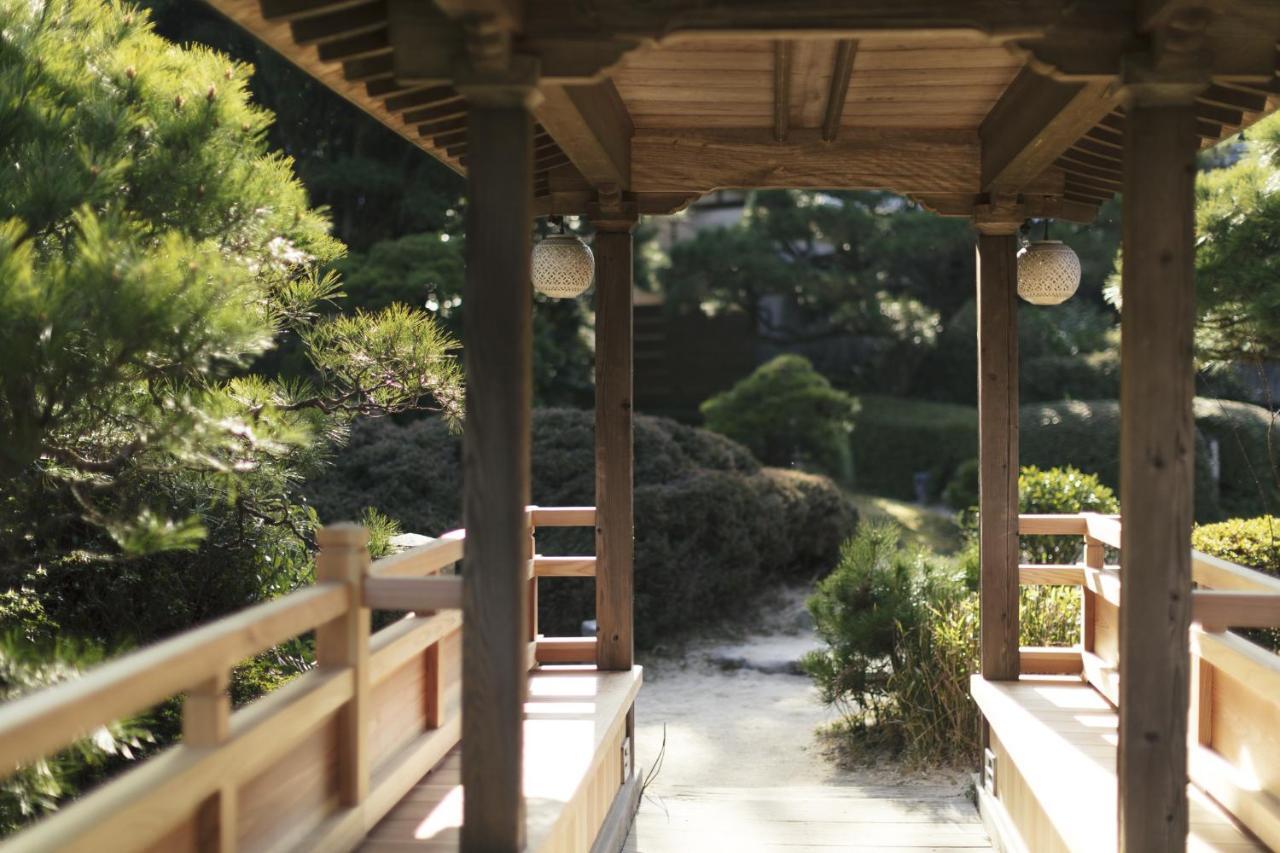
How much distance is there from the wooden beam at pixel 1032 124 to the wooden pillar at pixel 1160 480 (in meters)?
0.24

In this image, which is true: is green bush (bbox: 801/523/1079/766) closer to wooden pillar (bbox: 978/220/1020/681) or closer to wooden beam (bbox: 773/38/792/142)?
wooden pillar (bbox: 978/220/1020/681)

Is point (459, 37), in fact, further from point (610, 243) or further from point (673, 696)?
point (673, 696)

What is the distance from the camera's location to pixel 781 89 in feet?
13.1

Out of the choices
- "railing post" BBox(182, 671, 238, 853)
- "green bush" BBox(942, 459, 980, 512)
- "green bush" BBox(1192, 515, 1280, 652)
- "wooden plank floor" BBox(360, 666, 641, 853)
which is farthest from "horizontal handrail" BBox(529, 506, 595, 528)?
"green bush" BBox(942, 459, 980, 512)

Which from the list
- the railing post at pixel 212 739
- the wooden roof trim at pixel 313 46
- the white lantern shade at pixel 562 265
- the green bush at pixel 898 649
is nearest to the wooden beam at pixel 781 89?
the white lantern shade at pixel 562 265

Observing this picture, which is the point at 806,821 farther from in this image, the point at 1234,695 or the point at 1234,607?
the point at 1234,607

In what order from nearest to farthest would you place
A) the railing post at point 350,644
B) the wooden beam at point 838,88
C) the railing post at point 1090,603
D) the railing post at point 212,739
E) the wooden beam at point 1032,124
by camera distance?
the railing post at point 212,739 → the railing post at point 350,644 → the wooden beam at point 1032,124 → the wooden beam at point 838,88 → the railing post at point 1090,603

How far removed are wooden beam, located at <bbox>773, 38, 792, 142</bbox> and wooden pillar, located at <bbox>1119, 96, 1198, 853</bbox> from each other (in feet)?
3.59

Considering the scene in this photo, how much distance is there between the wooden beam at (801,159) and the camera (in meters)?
4.67

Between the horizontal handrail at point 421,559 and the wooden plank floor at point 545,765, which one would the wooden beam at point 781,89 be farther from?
→ the wooden plank floor at point 545,765

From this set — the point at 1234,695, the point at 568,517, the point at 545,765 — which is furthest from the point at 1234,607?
the point at 568,517

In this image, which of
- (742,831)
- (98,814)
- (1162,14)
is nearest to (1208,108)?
(1162,14)

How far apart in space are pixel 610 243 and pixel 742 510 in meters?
4.88

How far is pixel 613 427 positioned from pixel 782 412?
7.89m
